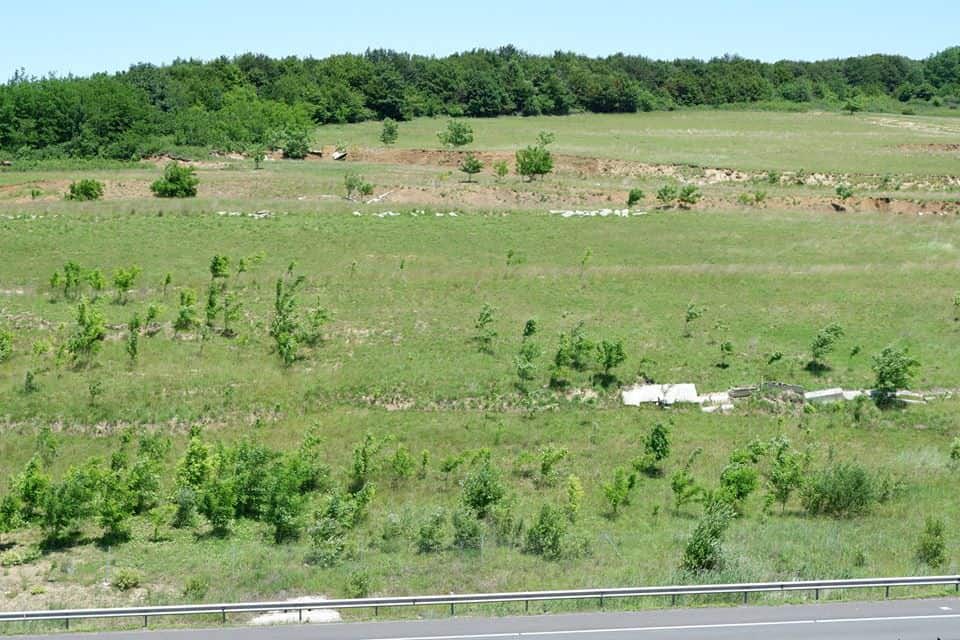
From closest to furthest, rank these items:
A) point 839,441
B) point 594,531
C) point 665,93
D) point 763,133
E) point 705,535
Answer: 1. point 705,535
2. point 594,531
3. point 839,441
4. point 763,133
5. point 665,93

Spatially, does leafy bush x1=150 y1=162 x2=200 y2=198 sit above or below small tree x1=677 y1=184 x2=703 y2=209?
above

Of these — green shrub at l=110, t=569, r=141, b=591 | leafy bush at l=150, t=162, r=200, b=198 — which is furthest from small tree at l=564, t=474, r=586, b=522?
leafy bush at l=150, t=162, r=200, b=198

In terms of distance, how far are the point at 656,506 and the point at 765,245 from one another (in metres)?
35.0

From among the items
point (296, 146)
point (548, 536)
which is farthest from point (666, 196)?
point (548, 536)

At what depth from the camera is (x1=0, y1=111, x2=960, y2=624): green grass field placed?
26.4 metres

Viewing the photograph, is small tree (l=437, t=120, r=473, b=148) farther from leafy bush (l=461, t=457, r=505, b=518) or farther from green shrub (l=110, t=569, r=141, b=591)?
green shrub (l=110, t=569, r=141, b=591)

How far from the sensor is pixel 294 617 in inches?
878

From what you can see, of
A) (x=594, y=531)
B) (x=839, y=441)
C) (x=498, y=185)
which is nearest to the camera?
(x=594, y=531)

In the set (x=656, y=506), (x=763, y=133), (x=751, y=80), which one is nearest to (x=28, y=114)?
(x=763, y=133)

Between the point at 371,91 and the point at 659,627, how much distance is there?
118m

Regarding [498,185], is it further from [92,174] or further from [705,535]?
[705,535]

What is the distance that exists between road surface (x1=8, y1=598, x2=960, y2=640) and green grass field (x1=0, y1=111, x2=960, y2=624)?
2.26 m

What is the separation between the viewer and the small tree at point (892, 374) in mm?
40094

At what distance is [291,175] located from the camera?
271 ft
